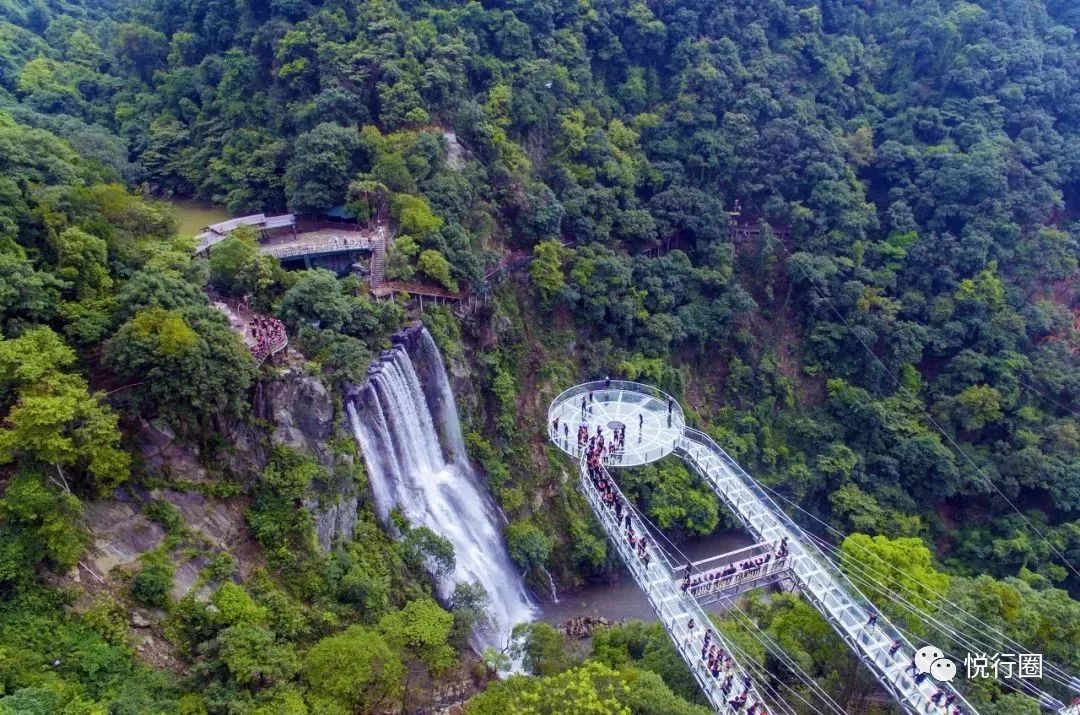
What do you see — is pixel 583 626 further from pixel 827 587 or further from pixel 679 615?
pixel 827 587

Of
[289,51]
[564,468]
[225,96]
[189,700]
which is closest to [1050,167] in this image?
[564,468]

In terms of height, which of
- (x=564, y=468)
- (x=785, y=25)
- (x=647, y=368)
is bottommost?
(x=564, y=468)

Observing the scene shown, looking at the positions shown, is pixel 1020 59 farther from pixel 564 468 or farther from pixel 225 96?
pixel 225 96

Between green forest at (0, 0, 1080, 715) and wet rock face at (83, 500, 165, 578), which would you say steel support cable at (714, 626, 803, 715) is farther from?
wet rock face at (83, 500, 165, 578)

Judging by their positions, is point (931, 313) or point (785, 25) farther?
point (785, 25)

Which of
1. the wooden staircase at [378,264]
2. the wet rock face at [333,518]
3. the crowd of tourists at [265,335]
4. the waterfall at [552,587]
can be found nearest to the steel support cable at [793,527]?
the waterfall at [552,587]

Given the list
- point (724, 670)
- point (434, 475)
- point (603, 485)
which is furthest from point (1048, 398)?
point (434, 475)
